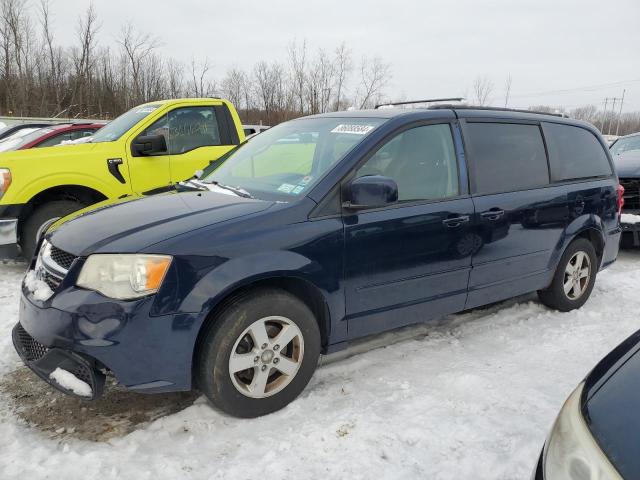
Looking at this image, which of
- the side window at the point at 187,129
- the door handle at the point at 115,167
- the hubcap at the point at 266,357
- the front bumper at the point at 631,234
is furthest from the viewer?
the front bumper at the point at 631,234

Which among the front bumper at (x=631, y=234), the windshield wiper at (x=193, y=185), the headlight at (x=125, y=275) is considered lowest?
the front bumper at (x=631, y=234)

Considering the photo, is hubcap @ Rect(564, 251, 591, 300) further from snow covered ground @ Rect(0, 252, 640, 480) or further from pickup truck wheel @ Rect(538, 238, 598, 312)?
snow covered ground @ Rect(0, 252, 640, 480)

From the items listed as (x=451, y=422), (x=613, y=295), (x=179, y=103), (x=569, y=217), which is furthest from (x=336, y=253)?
(x=179, y=103)

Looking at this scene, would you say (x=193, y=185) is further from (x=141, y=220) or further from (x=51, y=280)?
(x=51, y=280)

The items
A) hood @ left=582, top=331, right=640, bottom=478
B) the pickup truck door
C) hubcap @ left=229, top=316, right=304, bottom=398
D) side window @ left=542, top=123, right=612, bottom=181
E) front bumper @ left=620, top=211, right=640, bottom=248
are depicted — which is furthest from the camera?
front bumper @ left=620, top=211, right=640, bottom=248

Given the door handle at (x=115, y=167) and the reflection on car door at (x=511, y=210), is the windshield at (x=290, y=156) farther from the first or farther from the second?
the door handle at (x=115, y=167)

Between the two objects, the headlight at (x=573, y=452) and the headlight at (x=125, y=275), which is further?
the headlight at (x=125, y=275)

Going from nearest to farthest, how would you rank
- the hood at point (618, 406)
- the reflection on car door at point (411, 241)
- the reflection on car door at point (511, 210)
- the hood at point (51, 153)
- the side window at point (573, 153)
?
the hood at point (618, 406), the reflection on car door at point (411, 241), the reflection on car door at point (511, 210), the side window at point (573, 153), the hood at point (51, 153)

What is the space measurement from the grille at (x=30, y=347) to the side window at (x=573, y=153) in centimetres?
389

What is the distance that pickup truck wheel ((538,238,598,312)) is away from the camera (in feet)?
14.2

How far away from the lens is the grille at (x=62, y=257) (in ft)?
8.25

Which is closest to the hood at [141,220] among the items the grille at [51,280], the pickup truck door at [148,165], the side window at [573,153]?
the grille at [51,280]

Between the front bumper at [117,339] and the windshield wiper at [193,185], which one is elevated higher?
the windshield wiper at [193,185]

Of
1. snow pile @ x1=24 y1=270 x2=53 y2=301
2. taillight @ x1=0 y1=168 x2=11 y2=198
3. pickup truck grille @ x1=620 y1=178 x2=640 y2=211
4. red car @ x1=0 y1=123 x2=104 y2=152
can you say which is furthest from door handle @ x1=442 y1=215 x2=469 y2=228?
red car @ x1=0 y1=123 x2=104 y2=152
